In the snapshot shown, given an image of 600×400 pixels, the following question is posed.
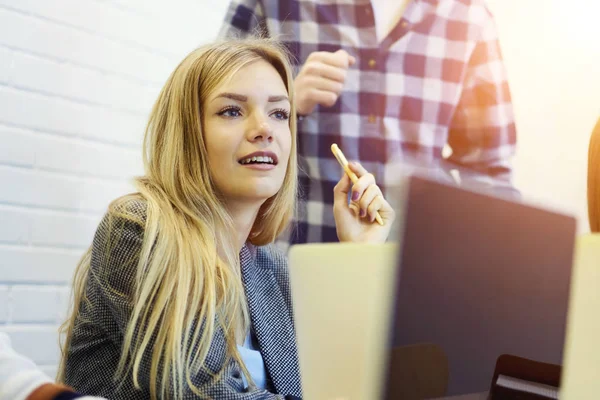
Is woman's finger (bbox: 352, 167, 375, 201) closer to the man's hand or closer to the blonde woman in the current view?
the blonde woman

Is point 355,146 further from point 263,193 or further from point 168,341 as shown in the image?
point 168,341

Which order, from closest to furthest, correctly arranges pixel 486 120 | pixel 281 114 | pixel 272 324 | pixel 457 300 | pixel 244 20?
pixel 457 300 → pixel 272 324 → pixel 281 114 → pixel 486 120 → pixel 244 20

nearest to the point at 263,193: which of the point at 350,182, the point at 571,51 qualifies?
the point at 350,182

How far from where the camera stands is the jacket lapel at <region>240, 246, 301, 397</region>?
3.30 feet

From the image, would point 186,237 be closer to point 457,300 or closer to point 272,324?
point 272,324

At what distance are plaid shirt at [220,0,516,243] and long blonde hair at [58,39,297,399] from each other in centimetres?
20

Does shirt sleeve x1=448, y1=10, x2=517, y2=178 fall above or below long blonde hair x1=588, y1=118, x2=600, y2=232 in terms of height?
above

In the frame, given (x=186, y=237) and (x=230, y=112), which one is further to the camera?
(x=230, y=112)

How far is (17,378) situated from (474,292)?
359mm

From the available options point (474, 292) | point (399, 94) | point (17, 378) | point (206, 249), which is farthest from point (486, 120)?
point (17, 378)

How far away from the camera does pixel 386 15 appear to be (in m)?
1.45

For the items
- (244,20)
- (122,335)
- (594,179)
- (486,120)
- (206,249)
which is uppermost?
(244,20)

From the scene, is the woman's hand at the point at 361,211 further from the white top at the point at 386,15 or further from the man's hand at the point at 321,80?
the white top at the point at 386,15

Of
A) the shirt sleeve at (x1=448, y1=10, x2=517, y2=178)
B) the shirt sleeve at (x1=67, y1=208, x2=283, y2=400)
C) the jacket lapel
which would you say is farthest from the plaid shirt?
the shirt sleeve at (x1=67, y1=208, x2=283, y2=400)
